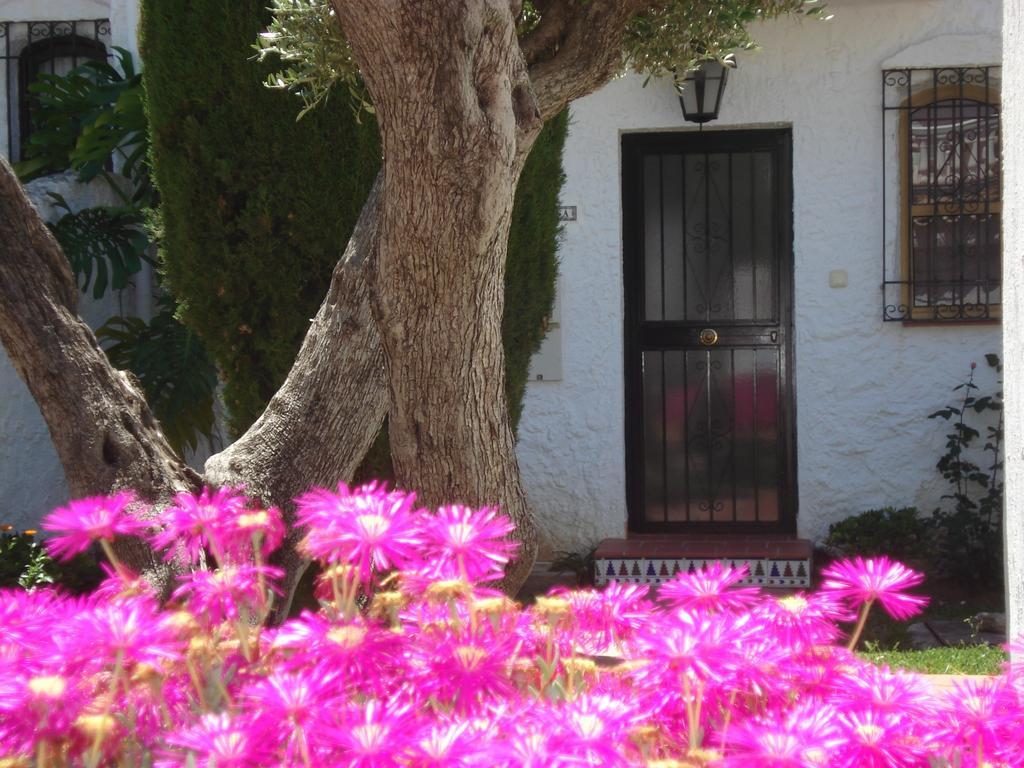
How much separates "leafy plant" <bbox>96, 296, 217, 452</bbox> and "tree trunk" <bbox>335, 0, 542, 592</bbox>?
150 inches

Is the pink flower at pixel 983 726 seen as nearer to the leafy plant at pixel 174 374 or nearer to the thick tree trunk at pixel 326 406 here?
the thick tree trunk at pixel 326 406

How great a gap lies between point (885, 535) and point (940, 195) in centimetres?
197

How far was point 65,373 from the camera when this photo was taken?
3.01m

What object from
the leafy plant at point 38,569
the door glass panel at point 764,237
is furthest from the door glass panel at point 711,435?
the leafy plant at point 38,569

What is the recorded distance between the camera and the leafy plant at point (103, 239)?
22.3ft

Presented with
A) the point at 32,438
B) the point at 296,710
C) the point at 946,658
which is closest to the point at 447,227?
the point at 296,710

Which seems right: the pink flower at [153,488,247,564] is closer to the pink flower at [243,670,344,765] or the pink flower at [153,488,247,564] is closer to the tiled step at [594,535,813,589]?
the pink flower at [243,670,344,765]

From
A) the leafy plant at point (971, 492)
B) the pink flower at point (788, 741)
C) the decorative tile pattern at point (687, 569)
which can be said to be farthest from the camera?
the decorative tile pattern at point (687, 569)

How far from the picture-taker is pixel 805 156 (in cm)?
684

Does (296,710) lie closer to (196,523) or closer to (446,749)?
(446,749)

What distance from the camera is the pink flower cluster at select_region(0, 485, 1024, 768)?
1.01 meters

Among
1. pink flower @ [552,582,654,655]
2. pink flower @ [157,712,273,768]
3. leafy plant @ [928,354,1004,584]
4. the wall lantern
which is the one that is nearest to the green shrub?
the wall lantern

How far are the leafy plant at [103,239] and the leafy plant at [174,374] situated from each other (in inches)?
11.0

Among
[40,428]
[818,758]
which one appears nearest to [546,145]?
[40,428]
